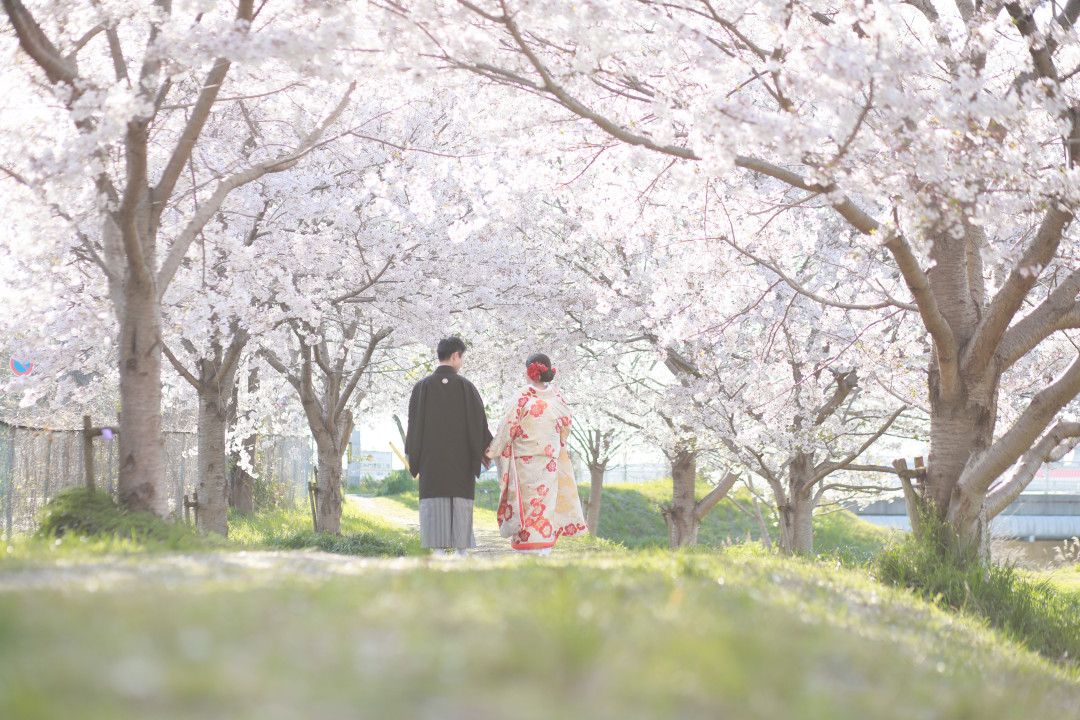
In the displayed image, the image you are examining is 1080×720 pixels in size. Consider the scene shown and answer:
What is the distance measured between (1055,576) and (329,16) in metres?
13.7

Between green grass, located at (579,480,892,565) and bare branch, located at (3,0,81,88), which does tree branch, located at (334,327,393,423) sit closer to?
bare branch, located at (3,0,81,88)

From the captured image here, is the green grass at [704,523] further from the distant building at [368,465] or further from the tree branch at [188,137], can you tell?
the tree branch at [188,137]

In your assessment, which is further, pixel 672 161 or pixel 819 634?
pixel 672 161

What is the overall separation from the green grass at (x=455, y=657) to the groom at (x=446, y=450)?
4.16 m

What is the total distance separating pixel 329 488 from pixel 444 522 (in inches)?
222

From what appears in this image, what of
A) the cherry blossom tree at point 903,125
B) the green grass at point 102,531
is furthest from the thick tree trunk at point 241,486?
the cherry blossom tree at point 903,125

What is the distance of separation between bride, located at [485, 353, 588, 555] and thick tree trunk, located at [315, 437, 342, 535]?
5.02 m

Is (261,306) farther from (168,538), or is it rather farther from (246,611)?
(246,611)

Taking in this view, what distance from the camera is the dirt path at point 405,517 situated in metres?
15.7

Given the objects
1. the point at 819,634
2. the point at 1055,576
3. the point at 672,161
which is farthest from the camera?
the point at 1055,576

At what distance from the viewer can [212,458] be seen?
11.0 meters

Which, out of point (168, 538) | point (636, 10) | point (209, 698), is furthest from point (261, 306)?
point (209, 698)

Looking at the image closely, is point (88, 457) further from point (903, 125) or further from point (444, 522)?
point (903, 125)

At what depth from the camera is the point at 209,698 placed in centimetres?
192
